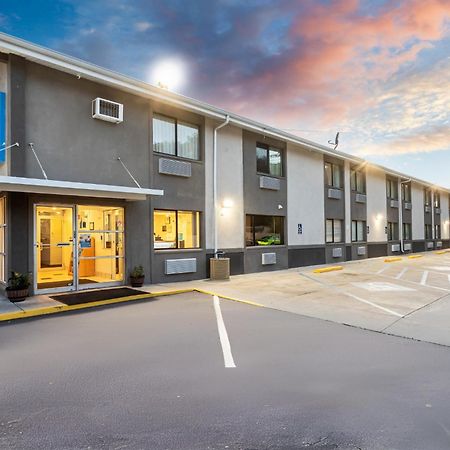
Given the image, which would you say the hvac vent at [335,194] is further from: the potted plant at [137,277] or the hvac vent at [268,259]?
the potted plant at [137,277]

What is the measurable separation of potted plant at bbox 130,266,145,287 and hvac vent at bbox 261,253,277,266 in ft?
20.5

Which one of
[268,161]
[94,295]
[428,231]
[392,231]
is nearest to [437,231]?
[428,231]

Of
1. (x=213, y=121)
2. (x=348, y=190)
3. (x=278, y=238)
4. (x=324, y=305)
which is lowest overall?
(x=324, y=305)

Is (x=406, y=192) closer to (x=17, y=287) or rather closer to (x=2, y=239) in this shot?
(x=2, y=239)

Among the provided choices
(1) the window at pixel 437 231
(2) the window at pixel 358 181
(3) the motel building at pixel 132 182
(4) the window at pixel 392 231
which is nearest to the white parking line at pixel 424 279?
(3) the motel building at pixel 132 182

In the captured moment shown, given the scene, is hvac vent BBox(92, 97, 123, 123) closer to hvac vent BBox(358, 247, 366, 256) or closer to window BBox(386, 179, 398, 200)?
hvac vent BBox(358, 247, 366, 256)

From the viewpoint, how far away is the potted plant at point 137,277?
35.2 feet

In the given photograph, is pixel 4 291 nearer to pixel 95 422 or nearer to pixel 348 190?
pixel 95 422

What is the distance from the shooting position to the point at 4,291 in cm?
915

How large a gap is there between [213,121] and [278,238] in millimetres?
6335

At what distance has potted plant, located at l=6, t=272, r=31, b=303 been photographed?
842 centimetres

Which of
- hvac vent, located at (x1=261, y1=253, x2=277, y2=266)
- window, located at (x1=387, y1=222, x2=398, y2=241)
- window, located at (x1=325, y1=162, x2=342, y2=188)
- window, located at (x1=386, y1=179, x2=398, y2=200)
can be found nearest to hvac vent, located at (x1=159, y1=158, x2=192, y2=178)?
hvac vent, located at (x1=261, y1=253, x2=277, y2=266)

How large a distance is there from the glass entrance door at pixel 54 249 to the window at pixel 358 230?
1712cm

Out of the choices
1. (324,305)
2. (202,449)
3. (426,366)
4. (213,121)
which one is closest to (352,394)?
(426,366)
